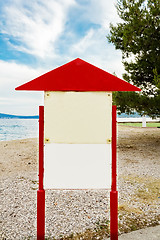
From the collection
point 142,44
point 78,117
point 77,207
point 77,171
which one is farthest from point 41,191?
Result: point 142,44

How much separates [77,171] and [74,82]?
0.98 m

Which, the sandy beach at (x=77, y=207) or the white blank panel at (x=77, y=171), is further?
the sandy beach at (x=77, y=207)

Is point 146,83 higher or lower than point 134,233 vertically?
higher

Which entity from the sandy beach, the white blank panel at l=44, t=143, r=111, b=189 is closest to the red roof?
the white blank panel at l=44, t=143, r=111, b=189

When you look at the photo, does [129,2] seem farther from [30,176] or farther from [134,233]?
[134,233]

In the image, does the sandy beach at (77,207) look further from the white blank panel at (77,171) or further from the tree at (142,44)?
the tree at (142,44)

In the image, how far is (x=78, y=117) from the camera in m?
2.35

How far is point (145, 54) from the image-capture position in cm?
920

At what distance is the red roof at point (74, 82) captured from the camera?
2.28m

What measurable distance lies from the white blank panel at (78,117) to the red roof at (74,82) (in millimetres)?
72

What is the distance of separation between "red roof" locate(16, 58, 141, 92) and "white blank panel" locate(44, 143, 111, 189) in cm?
71

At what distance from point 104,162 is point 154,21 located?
26.8 feet

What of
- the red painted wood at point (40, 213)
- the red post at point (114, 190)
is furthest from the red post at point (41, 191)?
the red post at point (114, 190)

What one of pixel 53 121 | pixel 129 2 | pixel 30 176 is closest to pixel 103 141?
pixel 53 121
